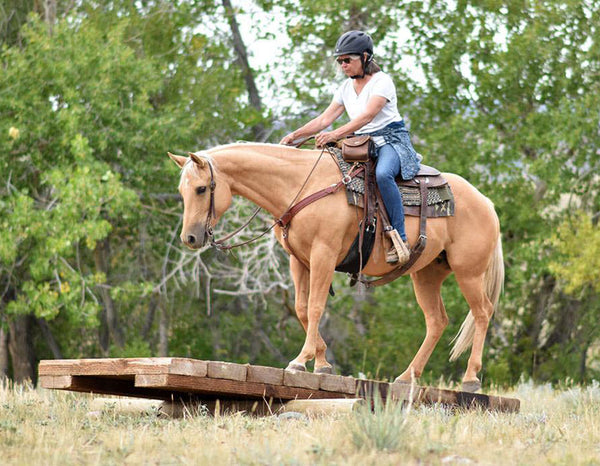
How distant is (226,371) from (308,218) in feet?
4.94

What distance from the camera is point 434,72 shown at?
21625 millimetres

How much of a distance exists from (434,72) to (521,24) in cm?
232

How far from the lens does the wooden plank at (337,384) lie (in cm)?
751

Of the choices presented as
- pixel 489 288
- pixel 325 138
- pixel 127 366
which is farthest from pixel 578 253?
pixel 127 366

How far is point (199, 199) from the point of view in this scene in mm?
7383

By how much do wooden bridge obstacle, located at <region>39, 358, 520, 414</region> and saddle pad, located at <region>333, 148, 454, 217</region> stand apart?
1569 mm

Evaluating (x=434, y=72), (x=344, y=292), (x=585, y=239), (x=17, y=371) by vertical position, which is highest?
(x=434, y=72)

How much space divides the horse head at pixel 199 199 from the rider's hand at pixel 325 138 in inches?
44.8

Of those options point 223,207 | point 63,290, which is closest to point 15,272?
point 63,290

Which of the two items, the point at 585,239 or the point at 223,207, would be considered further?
the point at 585,239

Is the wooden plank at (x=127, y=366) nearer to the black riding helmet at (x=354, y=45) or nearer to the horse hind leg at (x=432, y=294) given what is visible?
the black riding helmet at (x=354, y=45)

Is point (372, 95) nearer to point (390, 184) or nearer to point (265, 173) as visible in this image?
point (390, 184)

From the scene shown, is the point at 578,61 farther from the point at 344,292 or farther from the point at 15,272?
the point at 15,272

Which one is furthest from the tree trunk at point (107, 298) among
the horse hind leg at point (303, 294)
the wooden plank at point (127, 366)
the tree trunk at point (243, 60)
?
the wooden plank at point (127, 366)
